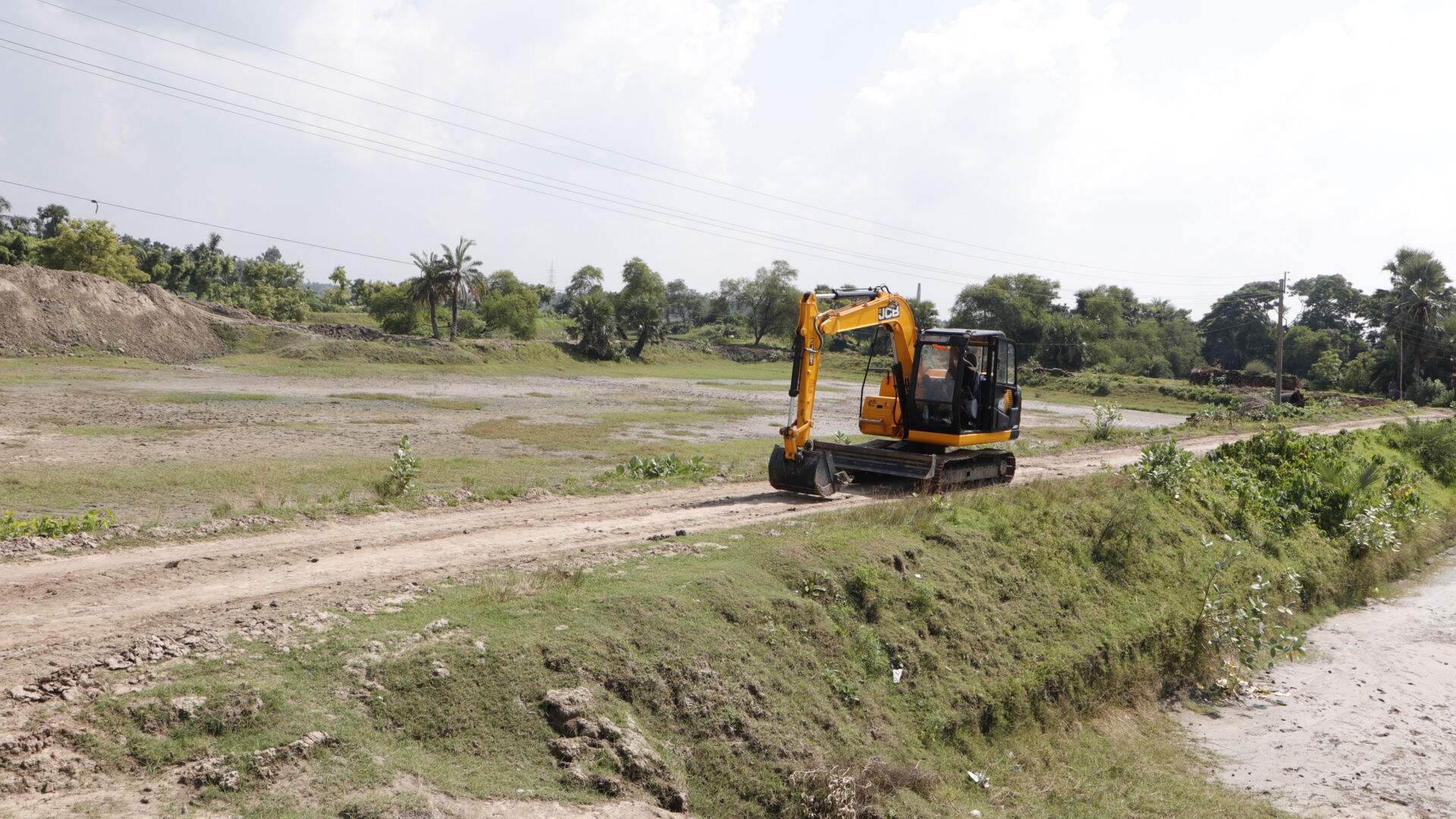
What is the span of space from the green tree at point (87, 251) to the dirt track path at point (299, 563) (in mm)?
71481

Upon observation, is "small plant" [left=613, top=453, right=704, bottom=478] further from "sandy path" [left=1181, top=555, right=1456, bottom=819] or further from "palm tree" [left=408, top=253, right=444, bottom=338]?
"palm tree" [left=408, top=253, right=444, bottom=338]

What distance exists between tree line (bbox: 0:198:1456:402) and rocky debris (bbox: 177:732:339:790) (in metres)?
63.5

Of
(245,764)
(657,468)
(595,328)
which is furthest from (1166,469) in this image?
(595,328)

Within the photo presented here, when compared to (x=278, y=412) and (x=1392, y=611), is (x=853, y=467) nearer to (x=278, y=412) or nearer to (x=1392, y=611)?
(x=1392, y=611)

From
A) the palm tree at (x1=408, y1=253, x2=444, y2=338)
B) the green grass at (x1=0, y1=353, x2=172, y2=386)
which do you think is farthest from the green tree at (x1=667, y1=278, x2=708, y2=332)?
the green grass at (x1=0, y1=353, x2=172, y2=386)

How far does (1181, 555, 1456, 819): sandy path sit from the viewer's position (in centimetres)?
1103

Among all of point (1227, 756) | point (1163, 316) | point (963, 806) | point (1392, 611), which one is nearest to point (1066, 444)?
point (1392, 611)

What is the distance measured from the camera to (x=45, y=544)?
11.2 metres

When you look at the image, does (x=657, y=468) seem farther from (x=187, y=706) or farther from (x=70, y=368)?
(x=70, y=368)

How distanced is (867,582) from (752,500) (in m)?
5.93

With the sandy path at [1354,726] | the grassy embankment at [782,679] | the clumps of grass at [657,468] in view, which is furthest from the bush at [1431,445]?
the clumps of grass at [657,468]

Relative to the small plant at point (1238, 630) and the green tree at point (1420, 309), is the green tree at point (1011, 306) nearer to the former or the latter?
the green tree at point (1420, 309)

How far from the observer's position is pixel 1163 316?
121m

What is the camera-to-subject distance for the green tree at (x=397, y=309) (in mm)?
82000
